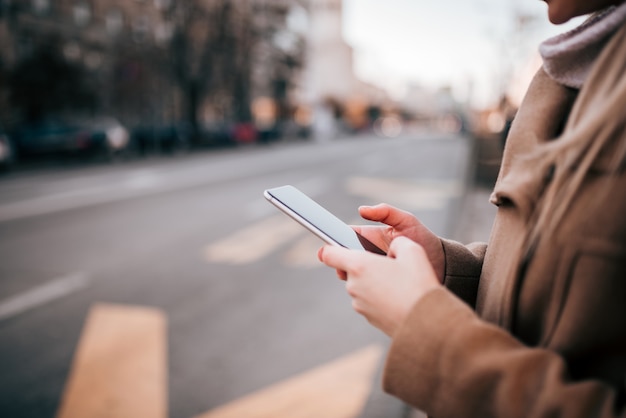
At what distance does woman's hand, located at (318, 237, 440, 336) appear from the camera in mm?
944

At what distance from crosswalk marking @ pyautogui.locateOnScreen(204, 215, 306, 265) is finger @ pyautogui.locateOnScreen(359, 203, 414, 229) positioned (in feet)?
17.5

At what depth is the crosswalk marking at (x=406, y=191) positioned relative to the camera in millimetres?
11352

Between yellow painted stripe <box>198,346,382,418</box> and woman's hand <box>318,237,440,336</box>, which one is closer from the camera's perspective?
woman's hand <box>318,237,440,336</box>

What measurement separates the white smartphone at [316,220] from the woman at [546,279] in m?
0.21

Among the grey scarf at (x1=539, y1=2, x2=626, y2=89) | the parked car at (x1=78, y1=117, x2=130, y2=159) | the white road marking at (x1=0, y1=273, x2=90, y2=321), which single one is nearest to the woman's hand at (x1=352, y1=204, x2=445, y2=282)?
the grey scarf at (x1=539, y1=2, x2=626, y2=89)

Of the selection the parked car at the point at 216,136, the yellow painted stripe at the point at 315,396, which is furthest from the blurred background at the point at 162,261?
the parked car at the point at 216,136

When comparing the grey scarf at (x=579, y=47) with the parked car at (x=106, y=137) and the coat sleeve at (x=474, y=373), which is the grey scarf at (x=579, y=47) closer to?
the coat sleeve at (x=474, y=373)

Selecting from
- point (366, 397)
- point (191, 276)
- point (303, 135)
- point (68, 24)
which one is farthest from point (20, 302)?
point (303, 135)

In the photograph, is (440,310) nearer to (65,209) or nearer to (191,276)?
(191,276)

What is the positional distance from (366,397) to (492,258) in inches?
103

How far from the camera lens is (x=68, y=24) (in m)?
32.5

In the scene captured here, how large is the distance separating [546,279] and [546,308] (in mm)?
55

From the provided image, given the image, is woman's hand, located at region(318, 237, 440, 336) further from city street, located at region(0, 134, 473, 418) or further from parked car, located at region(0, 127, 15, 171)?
parked car, located at region(0, 127, 15, 171)

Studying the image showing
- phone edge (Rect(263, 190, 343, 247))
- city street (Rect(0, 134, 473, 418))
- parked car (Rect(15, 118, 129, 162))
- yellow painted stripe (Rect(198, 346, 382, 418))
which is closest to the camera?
phone edge (Rect(263, 190, 343, 247))
